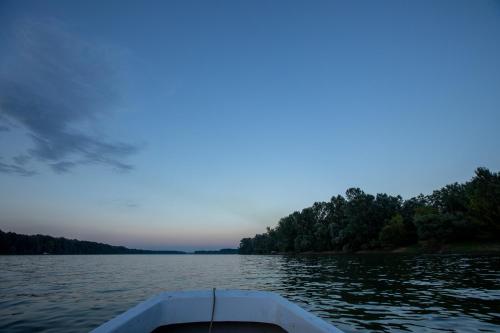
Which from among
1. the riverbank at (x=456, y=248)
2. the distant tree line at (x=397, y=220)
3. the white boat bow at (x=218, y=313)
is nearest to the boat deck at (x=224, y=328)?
the white boat bow at (x=218, y=313)

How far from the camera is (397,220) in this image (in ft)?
313

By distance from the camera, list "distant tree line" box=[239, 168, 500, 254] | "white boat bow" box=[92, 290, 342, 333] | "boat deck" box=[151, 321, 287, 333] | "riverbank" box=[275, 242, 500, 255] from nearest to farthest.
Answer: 1. "white boat bow" box=[92, 290, 342, 333]
2. "boat deck" box=[151, 321, 287, 333]
3. "riverbank" box=[275, 242, 500, 255]
4. "distant tree line" box=[239, 168, 500, 254]

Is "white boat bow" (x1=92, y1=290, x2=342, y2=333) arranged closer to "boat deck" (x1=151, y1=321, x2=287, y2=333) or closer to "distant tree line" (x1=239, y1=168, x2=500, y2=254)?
"boat deck" (x1=151, y1=321, x2=287, y2=333)

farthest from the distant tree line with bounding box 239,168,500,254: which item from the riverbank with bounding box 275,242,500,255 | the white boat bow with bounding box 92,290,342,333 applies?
the white boat bow with bounding box 92,290,342,333

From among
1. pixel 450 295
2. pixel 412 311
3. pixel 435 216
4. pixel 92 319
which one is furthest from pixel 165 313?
pixel 435 216

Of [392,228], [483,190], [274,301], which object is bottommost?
[274,301]

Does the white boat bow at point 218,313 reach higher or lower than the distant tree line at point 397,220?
lower

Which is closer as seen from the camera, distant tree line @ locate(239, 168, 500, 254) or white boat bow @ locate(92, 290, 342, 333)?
white boat bow @ locate(92, 290, 342, 333)

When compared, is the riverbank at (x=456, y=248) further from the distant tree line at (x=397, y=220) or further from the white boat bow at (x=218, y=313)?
the white boat bow at (x=218, y=313)

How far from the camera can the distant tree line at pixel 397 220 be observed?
7469cm

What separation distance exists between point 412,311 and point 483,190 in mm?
79686

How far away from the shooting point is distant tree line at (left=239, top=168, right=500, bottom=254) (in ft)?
245

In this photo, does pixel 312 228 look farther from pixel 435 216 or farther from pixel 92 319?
pixel 92 319

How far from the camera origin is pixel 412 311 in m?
11.8
